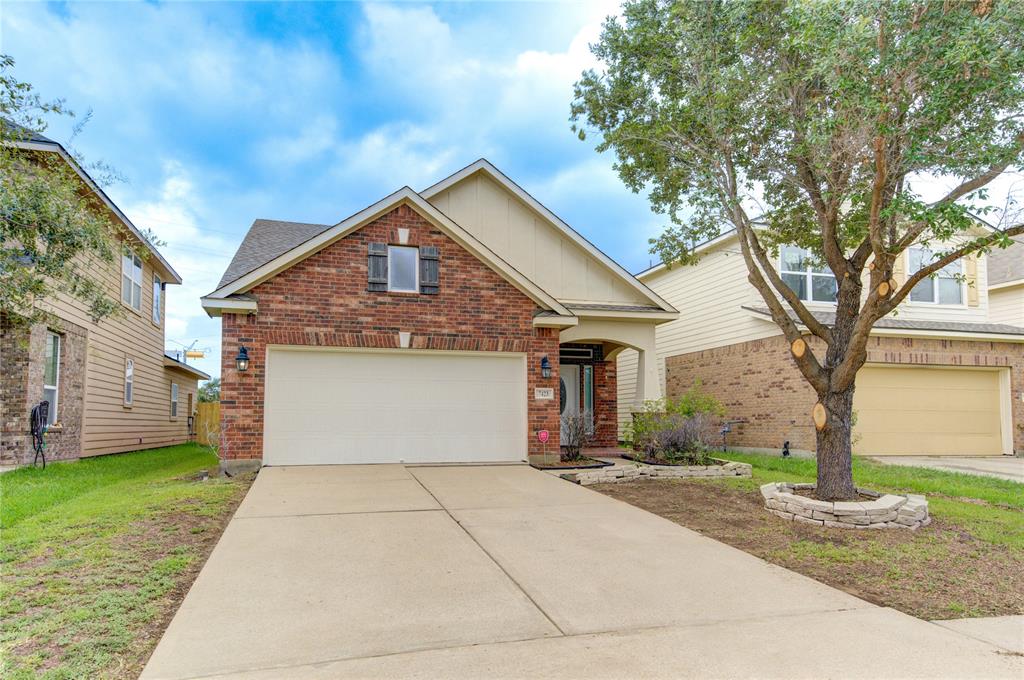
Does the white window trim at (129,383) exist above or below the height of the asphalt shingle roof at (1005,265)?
below

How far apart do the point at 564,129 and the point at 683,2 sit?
290cm

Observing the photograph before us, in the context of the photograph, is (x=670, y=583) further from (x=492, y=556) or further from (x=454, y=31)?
(x=454, y=31)

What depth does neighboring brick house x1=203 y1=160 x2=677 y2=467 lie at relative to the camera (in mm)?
10570

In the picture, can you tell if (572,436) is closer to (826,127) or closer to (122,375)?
(826,127)

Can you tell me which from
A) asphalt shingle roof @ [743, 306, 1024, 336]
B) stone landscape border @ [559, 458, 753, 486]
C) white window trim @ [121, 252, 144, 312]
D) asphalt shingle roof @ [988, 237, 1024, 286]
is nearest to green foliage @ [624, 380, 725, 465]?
stone landscape border @ [559, 458, 753, 486]

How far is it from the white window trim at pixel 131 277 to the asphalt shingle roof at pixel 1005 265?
23641mm

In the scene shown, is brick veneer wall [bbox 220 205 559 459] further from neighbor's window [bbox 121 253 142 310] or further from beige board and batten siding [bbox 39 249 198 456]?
neighbor's window [bbox 121 253 142 310]

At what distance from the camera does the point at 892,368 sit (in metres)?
15.3

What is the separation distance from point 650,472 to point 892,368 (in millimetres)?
8384

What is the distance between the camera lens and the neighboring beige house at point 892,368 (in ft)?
49.0

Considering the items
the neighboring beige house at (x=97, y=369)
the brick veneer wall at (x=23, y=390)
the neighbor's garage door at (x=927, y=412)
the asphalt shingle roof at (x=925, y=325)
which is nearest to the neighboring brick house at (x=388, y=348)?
the neighboring beige house at (x=97, y=369)

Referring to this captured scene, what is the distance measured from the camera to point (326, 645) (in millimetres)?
3697

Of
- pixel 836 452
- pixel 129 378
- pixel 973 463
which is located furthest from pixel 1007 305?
pixel 129 378

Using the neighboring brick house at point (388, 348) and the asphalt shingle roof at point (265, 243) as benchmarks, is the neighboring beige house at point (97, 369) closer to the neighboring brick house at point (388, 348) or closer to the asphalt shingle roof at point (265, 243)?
the asphalt shingle roof at point (265, 243)
